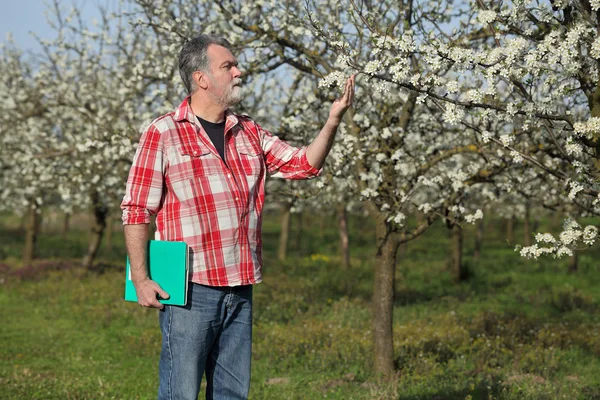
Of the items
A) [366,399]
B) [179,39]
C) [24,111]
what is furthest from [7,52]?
[366,399]

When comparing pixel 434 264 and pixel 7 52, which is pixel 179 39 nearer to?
pixel 7 52

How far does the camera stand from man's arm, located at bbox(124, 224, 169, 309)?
3287 mm

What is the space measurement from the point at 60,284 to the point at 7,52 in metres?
8.04

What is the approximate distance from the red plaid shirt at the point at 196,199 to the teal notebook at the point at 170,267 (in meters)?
0.08

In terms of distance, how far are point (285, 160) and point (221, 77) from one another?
570 millimetres

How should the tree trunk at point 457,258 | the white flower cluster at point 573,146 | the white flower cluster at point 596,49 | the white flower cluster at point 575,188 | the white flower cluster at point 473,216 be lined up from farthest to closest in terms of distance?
the tree trunk at point 457,258, the white flower cluster at point 473,216, the white flower cluster at point 575,188, the white flower cluster at point 573,146, the white flower cluster at point 596,49

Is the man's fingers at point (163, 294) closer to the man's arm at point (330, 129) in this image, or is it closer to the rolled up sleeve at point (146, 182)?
the rolled up sleeve at point (146, 182)

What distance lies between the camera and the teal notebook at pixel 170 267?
329cm

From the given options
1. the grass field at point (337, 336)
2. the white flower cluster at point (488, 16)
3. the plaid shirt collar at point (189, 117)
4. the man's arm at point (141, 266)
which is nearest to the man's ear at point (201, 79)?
the plaid shirt collar at point (189, 117)

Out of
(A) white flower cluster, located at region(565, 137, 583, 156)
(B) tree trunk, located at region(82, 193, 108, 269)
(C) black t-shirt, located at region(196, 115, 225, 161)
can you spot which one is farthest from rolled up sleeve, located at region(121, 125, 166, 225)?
(B) tree trunk, located at region(82, 193, 108, 269)

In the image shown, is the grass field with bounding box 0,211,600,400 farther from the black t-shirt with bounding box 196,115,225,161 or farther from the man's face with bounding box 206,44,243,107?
the man's face with bounding box 206,44,243,107

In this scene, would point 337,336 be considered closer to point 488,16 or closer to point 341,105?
point 488,16

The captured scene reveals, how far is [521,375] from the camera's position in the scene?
7.09 meters

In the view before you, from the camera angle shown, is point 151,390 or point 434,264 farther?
point 434,264
